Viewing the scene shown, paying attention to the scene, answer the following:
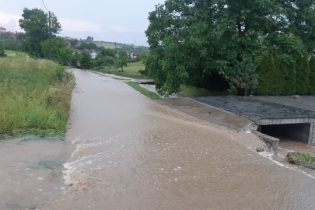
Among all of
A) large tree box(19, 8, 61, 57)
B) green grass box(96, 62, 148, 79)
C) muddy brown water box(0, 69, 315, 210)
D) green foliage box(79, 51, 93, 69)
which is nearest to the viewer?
muddy brown water box(0, 69, 315, 210)

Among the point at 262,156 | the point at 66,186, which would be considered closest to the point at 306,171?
the point at 262,156

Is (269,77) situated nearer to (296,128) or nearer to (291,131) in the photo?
(291,131)

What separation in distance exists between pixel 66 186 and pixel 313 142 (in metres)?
9.75

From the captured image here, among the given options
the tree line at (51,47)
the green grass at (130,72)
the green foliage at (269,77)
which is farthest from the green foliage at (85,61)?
the green foliage at (269,77)

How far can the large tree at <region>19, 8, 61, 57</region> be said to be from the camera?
64750 millimetres

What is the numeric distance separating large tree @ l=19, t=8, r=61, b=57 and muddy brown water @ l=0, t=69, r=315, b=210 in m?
55.2

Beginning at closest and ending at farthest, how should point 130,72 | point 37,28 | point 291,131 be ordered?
point 291,131 → point 130,72 → point 37,28

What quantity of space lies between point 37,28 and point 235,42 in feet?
170

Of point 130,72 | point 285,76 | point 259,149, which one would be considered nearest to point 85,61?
point 130,72

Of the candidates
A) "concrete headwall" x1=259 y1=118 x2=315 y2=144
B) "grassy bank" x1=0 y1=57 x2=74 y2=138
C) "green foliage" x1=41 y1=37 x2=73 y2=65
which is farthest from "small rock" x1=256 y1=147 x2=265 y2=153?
"green foliage" x1=41 y1=37 x2=73 y2=65

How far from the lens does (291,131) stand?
1513cm

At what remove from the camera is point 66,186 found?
7.45 meters

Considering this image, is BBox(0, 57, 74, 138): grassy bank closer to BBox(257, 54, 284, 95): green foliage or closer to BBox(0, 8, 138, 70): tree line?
BBox(257, 54, 284, 95): green foliage

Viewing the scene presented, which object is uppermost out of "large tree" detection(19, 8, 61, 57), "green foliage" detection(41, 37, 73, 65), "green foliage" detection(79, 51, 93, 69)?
"large tree" detection(19, 8, 61, 57)
